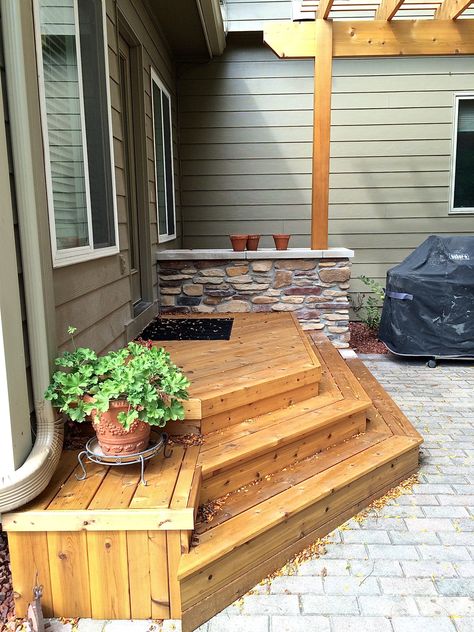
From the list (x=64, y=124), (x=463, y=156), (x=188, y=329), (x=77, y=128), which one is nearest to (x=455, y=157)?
(x=463, y=156)

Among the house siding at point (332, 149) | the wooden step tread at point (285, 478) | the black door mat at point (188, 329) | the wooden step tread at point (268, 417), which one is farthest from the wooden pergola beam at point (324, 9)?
the wooden step tread at point (285, 478)

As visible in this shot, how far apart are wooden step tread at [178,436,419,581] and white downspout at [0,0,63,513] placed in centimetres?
62

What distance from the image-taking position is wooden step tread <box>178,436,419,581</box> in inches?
76.3

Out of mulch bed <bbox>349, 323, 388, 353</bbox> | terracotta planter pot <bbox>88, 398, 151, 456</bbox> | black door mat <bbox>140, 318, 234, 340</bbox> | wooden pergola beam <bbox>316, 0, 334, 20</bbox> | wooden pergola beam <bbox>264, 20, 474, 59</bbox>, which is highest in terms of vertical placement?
wooden pergola beam <bbox>316, 0, 334, 20</bbox>

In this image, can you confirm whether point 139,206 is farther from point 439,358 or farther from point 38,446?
point 439,358

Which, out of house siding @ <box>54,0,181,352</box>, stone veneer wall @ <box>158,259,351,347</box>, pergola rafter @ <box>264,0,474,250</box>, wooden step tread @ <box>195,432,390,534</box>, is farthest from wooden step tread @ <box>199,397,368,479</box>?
pergola rafter @ <box>264,0,474,250</box>

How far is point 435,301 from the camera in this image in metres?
5.05

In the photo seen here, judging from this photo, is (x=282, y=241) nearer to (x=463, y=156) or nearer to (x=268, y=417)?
(x=268, y=417)

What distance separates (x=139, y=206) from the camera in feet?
14.7

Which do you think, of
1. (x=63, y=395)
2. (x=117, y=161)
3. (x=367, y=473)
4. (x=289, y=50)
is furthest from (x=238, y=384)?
(x=289, y=50)

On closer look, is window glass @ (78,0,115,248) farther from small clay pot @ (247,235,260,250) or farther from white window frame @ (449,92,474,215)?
white window frame @ (449,92,474,215)

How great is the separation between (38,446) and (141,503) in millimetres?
463

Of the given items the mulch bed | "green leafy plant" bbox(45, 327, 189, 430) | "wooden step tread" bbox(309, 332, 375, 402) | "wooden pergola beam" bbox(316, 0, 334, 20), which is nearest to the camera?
"green leafy plant" bbox(45, 327, 189, 430)

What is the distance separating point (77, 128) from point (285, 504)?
212 centimetres
